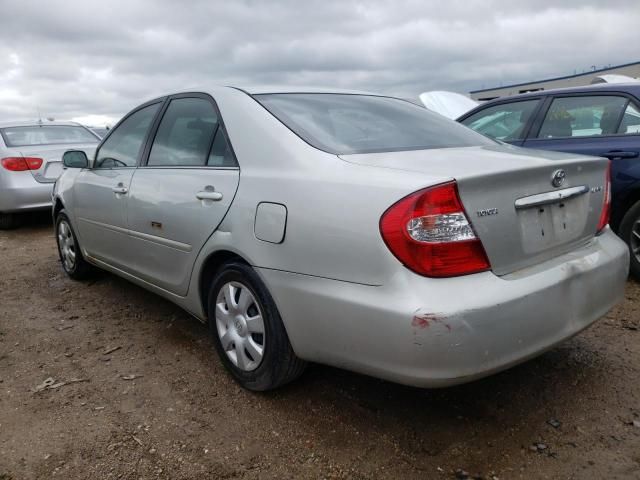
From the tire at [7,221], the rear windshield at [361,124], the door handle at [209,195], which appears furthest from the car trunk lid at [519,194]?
the tire at [7,221]

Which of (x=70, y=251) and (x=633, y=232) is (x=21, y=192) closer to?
(x=70, y=251)

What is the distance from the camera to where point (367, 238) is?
6.61 feet

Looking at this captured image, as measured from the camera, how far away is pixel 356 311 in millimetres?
2064

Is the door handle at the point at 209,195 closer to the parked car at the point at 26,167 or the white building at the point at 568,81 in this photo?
the parked car at the point at 26,167

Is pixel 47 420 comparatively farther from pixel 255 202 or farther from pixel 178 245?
pixel 255 202

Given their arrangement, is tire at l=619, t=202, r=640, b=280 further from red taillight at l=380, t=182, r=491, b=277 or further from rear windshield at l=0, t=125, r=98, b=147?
rear windshield at l=0, t=125, r=98, b=147

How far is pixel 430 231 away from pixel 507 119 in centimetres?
350

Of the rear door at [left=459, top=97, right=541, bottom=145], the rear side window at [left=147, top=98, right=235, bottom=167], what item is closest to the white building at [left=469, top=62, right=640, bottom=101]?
the rear door at [left=459, top=97, right=541, bottom=145]

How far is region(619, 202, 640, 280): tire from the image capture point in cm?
406

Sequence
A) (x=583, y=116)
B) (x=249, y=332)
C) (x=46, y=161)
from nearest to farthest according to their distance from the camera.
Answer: (x=249, y=332) → (x=583, y=116) → (x=46, y=161)

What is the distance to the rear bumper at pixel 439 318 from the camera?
6.30 feet

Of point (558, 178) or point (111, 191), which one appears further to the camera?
point (111, 191)

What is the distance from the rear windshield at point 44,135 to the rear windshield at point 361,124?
5859 mm

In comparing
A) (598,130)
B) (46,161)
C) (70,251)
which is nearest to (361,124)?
(598,130)
